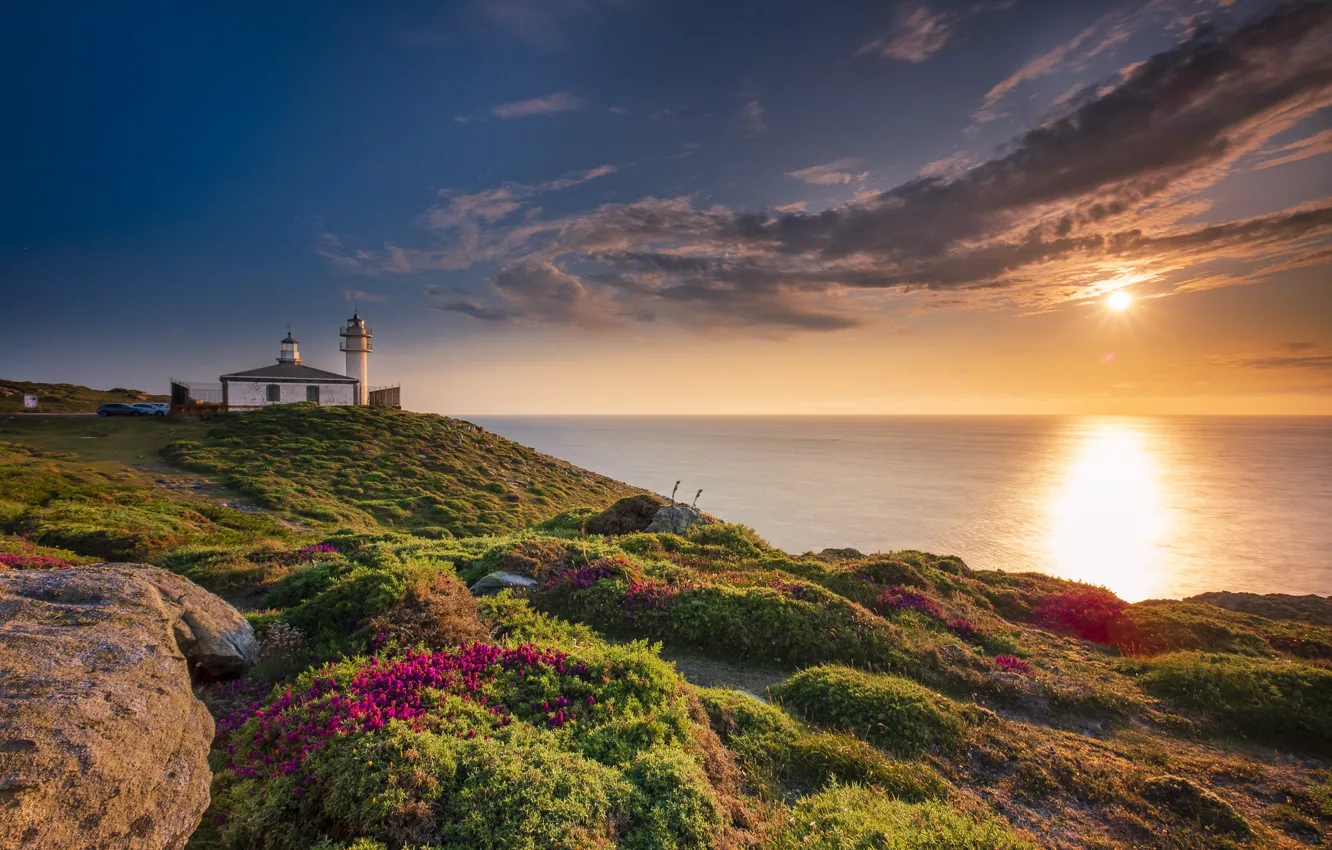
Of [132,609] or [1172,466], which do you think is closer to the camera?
[132,609]

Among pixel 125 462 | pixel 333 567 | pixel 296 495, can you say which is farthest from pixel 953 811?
pixel 125 462

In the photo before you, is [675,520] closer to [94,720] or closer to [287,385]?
[94,720]

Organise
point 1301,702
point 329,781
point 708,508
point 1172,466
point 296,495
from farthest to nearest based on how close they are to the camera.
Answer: point 1172,466
point 708,508
point 296,495
point 1301,702
point 329,781

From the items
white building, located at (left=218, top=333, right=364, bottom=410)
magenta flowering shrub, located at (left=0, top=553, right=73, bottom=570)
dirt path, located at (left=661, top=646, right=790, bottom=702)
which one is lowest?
dirt path, located at (left=661, top=646, right=790, bottom=702)

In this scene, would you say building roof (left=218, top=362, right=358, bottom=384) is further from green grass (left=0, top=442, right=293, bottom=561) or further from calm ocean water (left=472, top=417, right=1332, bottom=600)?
calm ocean water (left=472, top=417, right=1332, bottom=600)

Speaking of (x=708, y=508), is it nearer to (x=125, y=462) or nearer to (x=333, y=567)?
(x=125, y=462)

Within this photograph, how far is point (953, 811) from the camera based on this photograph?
650 cm

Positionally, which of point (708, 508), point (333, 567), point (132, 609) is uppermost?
point (132, 609)

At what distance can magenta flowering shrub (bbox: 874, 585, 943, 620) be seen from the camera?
49.4ft

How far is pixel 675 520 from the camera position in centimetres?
2255

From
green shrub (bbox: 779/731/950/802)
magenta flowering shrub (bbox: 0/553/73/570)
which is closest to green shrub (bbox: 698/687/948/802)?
green shrub (bbox: 779/731/950/802)

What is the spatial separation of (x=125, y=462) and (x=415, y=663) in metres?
37.7

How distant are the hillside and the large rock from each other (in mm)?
69273

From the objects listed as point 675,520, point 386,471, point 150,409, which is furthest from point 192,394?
point 675,520
